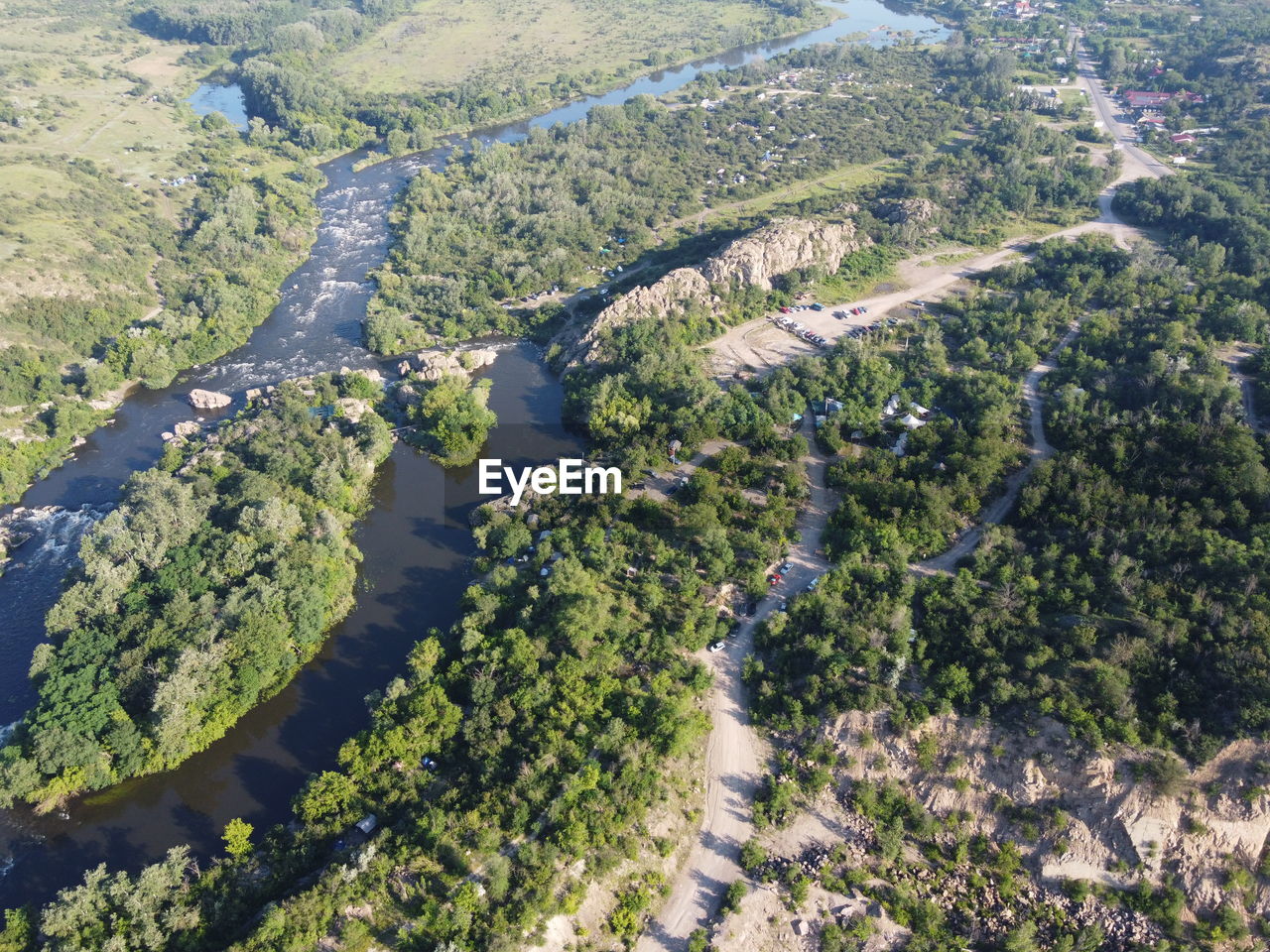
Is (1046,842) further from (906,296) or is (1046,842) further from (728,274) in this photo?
(906,296)

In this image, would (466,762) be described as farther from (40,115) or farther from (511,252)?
(40,115)

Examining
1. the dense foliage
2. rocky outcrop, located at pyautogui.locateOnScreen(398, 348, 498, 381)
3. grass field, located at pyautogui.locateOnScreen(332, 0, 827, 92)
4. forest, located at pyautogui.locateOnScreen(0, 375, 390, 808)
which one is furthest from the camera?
grass field, located at pyautogui.locateOnScreen(332, 0, 827, 92)

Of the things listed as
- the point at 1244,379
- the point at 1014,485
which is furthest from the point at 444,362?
the point at 1244,379

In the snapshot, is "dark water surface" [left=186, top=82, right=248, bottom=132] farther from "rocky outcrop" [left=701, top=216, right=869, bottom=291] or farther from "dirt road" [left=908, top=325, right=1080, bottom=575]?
"dirt road" [left=908, top=325, right=1080, bottom=575]

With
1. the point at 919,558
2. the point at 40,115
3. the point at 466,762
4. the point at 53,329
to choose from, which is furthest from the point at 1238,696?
the point at 40,115

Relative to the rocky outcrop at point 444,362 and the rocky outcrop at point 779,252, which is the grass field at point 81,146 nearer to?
the rocky outcrop at point 444,362

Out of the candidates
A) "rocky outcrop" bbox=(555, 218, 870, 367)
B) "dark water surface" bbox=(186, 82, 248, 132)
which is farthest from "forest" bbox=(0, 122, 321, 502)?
"rocky outcrop" bbox=(555, 218, 870, 367)

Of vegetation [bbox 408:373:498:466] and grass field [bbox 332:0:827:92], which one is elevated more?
grass field [bbox 332:0:827:92]
